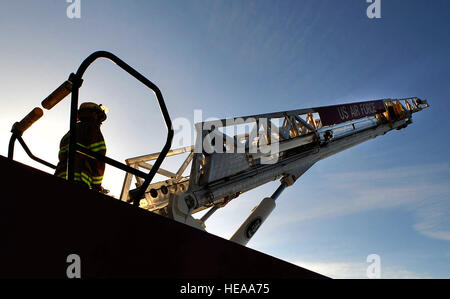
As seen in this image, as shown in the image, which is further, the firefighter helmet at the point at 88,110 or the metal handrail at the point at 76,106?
the firefighter helmet at the point at 88,110

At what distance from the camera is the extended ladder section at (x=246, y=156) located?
4.16 meters

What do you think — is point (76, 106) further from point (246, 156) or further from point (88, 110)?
point (246, 156)

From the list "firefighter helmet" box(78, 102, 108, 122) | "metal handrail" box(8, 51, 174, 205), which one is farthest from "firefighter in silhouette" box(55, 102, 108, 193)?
"metal handrail" box(8, 51, 174, 205)

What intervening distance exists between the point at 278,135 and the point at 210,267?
146 inches

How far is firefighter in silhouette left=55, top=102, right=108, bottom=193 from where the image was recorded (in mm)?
2816

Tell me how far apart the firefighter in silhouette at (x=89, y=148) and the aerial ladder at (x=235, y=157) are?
29 cm

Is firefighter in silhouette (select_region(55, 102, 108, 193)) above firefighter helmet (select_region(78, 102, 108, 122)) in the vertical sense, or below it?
below

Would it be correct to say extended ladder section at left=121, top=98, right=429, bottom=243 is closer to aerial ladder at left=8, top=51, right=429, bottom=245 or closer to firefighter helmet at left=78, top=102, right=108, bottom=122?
aerial ladder at left=8, top=51, right=429, bottom=245

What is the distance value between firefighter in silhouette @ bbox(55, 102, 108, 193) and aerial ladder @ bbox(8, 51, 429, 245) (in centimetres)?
29

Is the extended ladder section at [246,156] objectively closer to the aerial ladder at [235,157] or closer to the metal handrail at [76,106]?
the aerial ladder at [235,157]

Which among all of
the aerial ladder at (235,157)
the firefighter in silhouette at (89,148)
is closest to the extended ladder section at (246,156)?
the aerial ladder at (235,157)

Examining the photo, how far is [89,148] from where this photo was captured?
9.73 ft

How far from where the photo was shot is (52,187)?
57.2 inches
